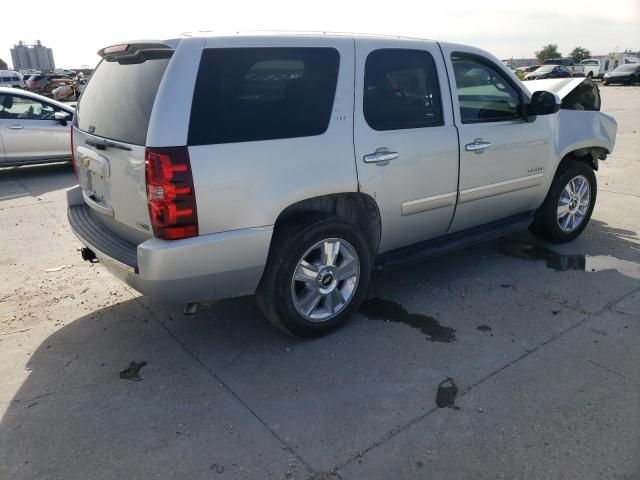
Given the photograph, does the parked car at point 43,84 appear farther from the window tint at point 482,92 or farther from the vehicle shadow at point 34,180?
the window tint at point 482,92

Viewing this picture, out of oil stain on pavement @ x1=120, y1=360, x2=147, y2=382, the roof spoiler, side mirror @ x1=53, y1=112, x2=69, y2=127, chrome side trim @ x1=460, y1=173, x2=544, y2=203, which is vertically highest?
the roof spoiler

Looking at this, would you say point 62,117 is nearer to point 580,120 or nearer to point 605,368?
point 580,120

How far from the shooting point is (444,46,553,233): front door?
4.07 meters

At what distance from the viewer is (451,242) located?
13.9ft

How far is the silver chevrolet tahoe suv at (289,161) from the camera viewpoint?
2871mm

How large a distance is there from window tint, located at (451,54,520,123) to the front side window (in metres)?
8.17

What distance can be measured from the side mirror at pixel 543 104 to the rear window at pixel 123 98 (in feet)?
10.0

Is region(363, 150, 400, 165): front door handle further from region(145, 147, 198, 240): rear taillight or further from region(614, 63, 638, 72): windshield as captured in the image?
region(614, 63, 638, 72): windshield

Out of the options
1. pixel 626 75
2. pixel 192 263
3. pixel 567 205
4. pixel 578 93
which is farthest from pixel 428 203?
pixel 626 75

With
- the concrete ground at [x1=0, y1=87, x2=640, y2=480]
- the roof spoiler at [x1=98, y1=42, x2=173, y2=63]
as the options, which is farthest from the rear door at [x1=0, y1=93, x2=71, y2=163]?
the roof spoiler at [x1=98, y1=42, x2=173, y2=63]

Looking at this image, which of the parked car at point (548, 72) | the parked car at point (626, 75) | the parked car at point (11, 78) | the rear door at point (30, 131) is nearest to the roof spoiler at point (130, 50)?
the rear door at point (30, 131)

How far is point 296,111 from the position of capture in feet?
10.5

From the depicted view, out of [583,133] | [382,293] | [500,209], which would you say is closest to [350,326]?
[382,293]

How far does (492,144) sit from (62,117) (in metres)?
8.11
